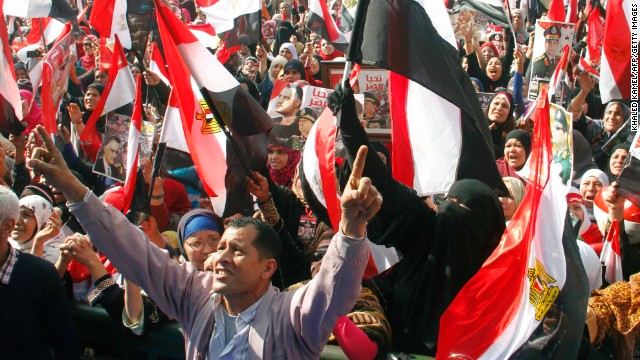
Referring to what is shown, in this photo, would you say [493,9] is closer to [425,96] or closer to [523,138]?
[523,138]

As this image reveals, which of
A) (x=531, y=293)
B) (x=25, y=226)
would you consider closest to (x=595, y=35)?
(x=531, y=293)

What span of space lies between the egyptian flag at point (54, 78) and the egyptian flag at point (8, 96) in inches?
13.1

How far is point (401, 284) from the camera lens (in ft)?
12.9

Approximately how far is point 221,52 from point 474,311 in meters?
6.51

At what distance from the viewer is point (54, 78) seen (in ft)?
24.1

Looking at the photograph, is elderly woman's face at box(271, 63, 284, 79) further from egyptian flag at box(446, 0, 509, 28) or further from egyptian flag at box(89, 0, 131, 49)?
egyptian flag at box(89, 0, 131, 49)

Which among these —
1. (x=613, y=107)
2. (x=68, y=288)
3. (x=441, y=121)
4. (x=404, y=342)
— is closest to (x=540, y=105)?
(x=441, y=121)

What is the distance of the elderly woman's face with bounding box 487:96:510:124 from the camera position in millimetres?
7168

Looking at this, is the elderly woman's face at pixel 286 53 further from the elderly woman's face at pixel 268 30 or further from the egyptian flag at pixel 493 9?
the egyptian flag at pixel 493 9

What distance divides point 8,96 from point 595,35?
5.17 meters

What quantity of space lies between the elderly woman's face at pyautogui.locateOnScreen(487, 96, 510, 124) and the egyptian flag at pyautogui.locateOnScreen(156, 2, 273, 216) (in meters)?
2.87

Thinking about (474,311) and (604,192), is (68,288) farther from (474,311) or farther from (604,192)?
(604,192)

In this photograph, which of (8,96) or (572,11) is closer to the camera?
(8,96)

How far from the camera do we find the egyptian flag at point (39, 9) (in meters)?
8.10
